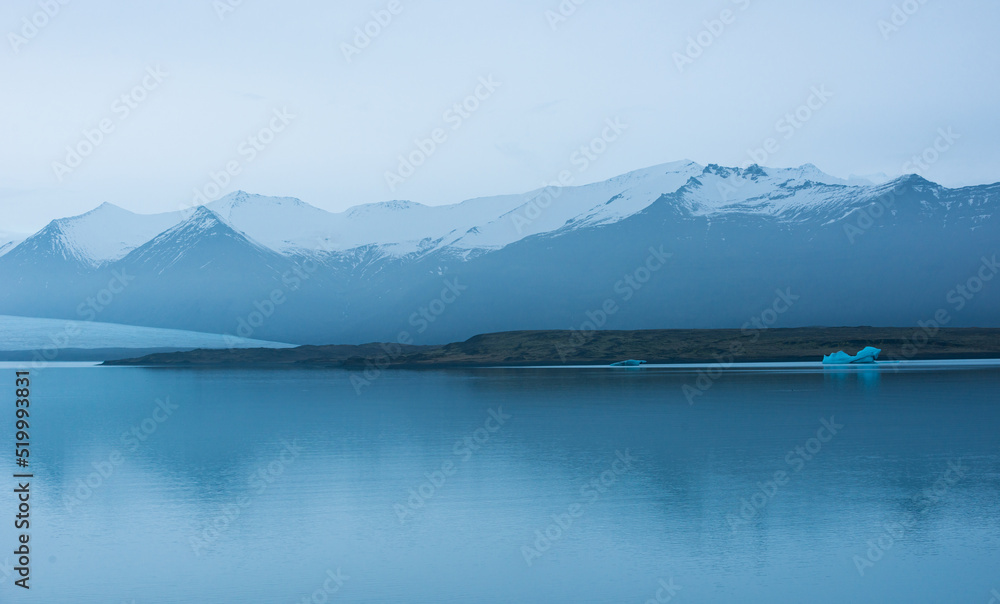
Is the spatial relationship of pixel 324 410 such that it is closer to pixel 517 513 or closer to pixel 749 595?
pixel 517 513

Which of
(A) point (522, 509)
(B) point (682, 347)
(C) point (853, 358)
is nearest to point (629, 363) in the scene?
(B) point (682, 347)

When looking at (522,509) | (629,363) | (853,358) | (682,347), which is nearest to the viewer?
(522,509)

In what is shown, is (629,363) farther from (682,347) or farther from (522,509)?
(522,509)

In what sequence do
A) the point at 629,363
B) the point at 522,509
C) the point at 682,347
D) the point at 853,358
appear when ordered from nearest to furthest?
the point at 522,509 < the point at 853,358 < the point at 629,363 < the point at 682,347

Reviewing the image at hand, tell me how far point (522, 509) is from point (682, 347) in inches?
4117

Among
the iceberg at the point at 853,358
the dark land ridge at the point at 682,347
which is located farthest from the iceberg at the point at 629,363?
the iceberg at the point at 853,358

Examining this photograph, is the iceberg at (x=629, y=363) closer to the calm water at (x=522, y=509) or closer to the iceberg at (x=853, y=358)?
the iceberg at (x=853, y=358)

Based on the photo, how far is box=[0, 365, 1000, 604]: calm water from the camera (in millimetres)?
14562

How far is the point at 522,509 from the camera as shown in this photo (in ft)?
63.9

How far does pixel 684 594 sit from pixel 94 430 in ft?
93.7

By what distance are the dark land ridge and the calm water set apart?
78.0 metres

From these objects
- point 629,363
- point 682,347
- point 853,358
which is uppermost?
point 682,347

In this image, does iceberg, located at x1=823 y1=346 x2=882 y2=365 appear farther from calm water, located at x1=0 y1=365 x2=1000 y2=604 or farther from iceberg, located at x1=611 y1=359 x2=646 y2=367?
calm water, located at x1=0 y1=365 x2=1000 y2=604

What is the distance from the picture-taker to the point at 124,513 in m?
19.8
